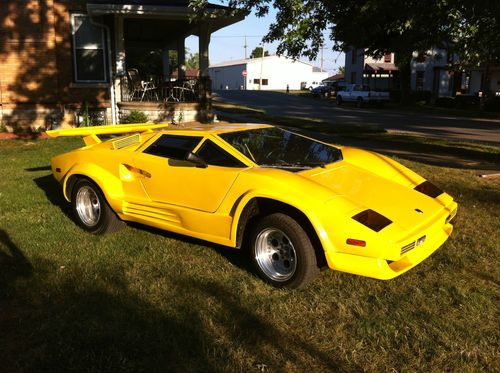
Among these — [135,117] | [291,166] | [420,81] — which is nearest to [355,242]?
[291,166]

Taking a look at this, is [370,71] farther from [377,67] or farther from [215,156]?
[215,156]

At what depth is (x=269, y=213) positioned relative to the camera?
4.19 meters

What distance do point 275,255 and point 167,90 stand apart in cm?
1296

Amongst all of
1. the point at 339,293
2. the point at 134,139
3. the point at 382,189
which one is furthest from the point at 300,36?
the point at 339,293

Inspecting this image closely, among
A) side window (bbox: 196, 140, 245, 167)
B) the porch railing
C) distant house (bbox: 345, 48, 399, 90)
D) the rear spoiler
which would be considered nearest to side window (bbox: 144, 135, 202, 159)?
side window (bbox: 196, 140, 245, 167)

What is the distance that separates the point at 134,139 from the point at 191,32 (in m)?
13.6

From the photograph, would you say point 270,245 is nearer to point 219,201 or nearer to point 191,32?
point 219,201

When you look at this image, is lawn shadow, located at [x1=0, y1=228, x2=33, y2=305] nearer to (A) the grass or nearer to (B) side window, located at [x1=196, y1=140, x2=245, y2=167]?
(A) the grass

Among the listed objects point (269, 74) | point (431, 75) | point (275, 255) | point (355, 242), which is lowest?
point (275, 255)

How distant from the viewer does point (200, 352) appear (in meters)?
3.18

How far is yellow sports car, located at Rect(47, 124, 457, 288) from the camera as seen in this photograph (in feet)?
12.2

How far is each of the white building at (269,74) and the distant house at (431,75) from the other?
91.2ft

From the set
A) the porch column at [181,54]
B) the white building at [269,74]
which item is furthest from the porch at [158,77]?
the white building at [269,74]

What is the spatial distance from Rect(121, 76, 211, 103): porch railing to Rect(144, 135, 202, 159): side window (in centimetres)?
1023
